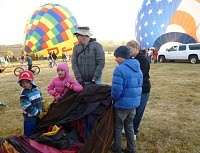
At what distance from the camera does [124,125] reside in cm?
311

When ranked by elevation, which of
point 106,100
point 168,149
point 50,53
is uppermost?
point 50,53

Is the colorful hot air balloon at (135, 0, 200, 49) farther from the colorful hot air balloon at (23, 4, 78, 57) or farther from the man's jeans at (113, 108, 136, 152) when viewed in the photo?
the man's jeans at (113, 108, 136, 152)

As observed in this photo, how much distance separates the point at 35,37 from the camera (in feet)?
58.2

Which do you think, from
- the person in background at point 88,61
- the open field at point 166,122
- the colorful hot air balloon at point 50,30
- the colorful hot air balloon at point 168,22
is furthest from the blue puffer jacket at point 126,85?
the colorful hot air balloon at point 50,30

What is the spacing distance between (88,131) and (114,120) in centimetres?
38

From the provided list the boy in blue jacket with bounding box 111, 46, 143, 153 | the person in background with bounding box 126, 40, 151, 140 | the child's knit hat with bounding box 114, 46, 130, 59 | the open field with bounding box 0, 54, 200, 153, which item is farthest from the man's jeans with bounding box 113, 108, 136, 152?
the child's knit hat with bounding box 114, 46, 130, 59

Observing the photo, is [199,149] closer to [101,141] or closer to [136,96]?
[136,96]

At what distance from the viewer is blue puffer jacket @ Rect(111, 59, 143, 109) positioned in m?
2.72

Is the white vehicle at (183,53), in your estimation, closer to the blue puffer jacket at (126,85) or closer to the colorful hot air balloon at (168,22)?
the colorful hot air balloon at (168,22)

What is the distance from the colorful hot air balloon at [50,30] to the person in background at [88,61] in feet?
47.5

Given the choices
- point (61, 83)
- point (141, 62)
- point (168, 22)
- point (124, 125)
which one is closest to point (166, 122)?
point (124, 125)

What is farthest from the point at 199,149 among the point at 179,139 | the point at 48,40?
the point at 48,40

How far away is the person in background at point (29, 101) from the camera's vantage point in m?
2.99

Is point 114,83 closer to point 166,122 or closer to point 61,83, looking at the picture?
point 61,83
